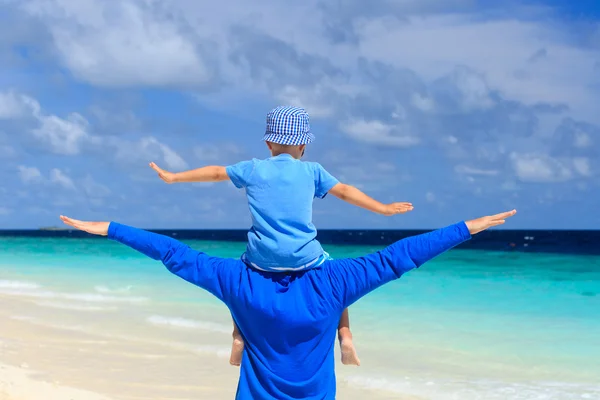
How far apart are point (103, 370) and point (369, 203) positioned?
549cm

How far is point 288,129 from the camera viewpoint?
2.94 metres

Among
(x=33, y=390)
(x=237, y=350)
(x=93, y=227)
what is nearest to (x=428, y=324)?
(x=33, y=390)

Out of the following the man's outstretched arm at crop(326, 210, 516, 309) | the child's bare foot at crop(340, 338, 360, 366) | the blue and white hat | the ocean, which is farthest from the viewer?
the ocean

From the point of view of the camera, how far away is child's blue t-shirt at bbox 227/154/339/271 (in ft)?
9.39

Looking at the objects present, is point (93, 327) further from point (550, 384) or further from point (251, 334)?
point (251, 334)

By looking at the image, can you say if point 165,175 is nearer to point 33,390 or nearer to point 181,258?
point 181,258

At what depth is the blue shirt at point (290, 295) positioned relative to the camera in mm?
2844

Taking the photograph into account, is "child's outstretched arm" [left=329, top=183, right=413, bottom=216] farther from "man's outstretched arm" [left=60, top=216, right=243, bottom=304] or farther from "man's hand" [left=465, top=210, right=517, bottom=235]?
"man's outstretched arm" [left=60, top=216, right=243, bottom=304]

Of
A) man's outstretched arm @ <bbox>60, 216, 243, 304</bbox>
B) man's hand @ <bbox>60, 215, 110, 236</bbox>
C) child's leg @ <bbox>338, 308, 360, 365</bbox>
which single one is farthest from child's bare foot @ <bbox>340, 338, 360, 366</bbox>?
man's hand @ <bbox>60, 215, 110, 236</bbox>

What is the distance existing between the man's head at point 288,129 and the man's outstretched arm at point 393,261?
51 centimetres

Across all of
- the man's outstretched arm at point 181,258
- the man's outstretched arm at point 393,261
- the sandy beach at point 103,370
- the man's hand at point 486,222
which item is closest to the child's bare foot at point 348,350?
the man's outstretched arm at point 393,261

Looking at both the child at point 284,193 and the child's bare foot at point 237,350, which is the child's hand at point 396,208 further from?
the child's bare foot at point 237,350

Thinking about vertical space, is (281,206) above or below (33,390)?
above

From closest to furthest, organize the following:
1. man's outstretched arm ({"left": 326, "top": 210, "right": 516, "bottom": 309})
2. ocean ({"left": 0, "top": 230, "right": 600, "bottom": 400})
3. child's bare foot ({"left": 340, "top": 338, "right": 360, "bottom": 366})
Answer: man's outstretched arm ({"left": 326, "top": 210, "right": 516, "bottom": 309}), child's bare foot ({"left": 340, "top": 338, "right": 360, "bottom": 366}), ocean ({"left": 0, "top": 230, "right": 600, "bottom": 400})
